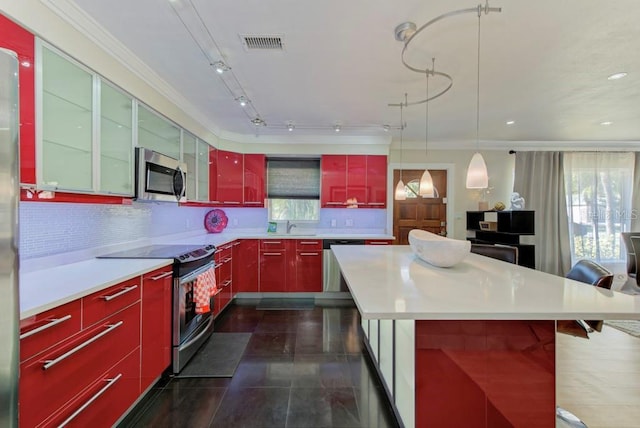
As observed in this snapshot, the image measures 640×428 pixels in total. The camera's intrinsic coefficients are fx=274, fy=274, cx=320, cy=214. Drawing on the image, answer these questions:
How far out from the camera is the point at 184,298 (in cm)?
227

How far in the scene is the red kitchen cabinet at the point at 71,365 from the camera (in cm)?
110

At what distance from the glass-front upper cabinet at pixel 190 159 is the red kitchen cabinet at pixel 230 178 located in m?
0.69

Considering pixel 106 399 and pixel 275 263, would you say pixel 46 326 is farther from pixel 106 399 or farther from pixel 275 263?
pixel 275 263

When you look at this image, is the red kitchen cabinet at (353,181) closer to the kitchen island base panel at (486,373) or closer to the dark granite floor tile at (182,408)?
the dark granite floor tile at (182,408)

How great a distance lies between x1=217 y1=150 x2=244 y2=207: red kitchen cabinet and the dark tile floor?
2155 mm

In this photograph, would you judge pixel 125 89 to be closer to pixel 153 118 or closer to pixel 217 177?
pixel 153 118

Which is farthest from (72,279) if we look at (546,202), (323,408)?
(546,202)

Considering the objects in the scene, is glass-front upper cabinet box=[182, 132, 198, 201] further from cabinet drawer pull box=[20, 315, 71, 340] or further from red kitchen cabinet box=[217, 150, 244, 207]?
cabinet drawer pull box=[20, 315, 71, 340]

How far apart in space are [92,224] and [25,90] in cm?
113

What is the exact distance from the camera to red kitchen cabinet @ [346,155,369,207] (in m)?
4.50

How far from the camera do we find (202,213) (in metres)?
4.32


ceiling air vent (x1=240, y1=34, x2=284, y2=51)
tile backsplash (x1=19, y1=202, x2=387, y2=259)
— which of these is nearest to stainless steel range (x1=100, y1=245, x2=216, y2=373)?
tile backsplash (x1=19, y1=202, x2=387, y2=259)

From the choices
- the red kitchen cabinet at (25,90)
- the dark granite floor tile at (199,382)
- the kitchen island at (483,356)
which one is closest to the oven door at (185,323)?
the dark granite floor tile at (199,382)

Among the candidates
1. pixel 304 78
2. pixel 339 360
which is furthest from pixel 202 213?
A: pixel 339 360
